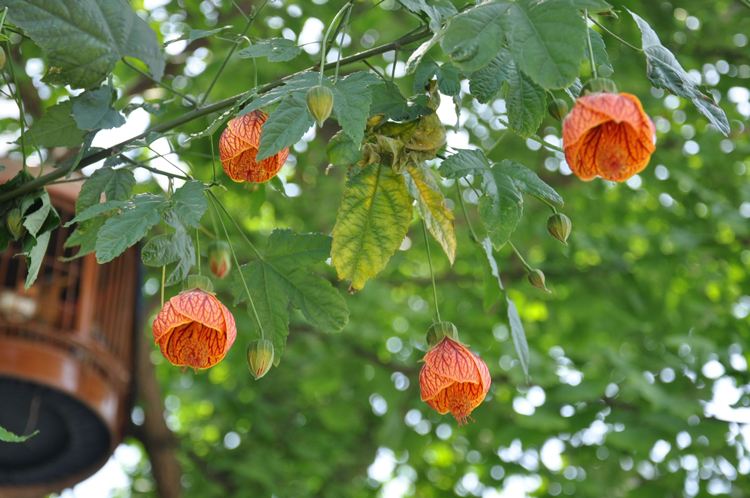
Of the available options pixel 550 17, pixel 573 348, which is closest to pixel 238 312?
pixel 573 348

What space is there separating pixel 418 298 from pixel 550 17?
428cm

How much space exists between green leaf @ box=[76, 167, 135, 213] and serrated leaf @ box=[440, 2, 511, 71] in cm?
56

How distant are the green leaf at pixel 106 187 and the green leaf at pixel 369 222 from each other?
0.31 m

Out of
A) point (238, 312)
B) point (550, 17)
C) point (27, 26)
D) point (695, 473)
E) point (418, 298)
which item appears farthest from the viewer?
point (418, 298)

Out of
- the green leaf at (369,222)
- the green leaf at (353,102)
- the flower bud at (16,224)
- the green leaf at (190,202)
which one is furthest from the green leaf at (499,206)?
the flower bud at (16,224)

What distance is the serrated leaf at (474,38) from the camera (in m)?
1.18

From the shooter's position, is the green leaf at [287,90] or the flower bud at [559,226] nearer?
the green leaf at [287,90]

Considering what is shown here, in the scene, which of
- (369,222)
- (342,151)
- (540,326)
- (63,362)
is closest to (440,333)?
(369,222)

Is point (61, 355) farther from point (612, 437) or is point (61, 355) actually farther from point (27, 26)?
point (27, 26)

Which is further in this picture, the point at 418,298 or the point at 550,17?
the point at 418,298

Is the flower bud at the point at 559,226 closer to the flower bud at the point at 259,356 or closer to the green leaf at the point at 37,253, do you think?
the flower bud at the point at 259,356

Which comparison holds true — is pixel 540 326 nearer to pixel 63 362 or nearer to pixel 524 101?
pixel 63 362

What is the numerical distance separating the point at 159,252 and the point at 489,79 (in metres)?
0.50

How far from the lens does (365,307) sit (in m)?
4.31
